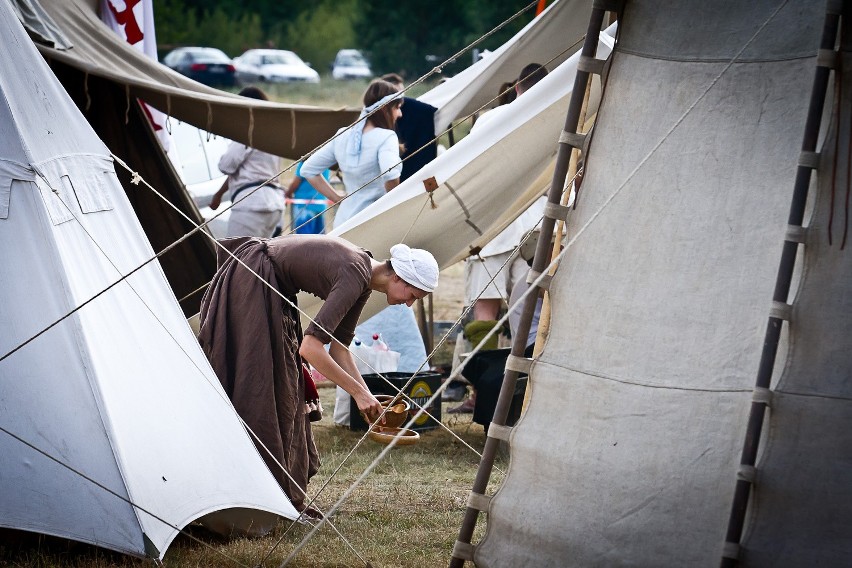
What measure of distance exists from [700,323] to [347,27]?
105 ft

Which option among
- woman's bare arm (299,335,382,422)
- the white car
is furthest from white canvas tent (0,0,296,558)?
the white car

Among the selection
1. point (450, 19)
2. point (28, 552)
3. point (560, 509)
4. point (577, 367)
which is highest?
point (450, 19)

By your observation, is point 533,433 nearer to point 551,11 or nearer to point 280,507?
point 280,507

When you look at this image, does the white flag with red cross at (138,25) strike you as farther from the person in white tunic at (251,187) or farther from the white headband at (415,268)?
the white headband at (415,268)

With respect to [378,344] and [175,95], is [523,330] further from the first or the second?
[175,95]

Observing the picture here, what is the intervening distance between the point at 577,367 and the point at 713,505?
1.45 ft

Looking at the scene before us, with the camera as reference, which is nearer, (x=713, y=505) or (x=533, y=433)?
(x=713, y=505)

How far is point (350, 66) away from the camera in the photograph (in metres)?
29.6

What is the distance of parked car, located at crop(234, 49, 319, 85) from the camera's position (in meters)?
26.5

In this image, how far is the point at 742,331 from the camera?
257cm

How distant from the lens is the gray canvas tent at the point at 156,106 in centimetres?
540

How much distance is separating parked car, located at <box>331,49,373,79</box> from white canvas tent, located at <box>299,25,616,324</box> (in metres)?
25.0

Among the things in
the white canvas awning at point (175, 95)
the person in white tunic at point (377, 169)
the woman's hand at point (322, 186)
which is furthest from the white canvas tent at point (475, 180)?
the white canvas awning at point (175, 95)

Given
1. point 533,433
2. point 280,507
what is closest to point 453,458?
point 280,507
